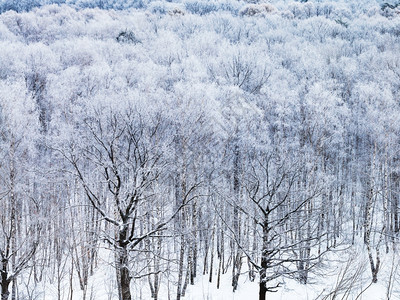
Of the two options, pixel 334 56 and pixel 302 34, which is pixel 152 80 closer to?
pixel 334 56

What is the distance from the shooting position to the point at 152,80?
81.0 ft

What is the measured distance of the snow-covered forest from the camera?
12266 millimetres

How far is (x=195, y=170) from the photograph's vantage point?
53.5 feet

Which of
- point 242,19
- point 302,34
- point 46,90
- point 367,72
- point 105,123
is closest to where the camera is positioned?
point 105,123

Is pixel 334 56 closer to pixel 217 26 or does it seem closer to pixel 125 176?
pixel 217 26

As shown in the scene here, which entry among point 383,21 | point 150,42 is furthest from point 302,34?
point 150,42

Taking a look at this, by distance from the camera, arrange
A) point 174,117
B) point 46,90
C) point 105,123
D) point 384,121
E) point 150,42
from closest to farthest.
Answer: point 105,123, point 174,117, point 384,121, point 46,90, point 150,42

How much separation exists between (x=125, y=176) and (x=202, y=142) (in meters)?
4.72

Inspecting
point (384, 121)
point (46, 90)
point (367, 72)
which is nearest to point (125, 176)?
point (46, 90)

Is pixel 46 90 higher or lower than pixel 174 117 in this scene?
higher

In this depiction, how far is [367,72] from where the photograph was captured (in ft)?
95.7

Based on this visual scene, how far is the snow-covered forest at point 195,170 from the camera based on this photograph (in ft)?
40.2

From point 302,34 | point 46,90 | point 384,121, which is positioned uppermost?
point 302,34

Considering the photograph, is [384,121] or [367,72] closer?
[384,121]
